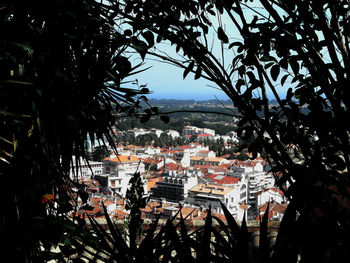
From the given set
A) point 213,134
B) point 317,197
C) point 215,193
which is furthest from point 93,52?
point 213,134

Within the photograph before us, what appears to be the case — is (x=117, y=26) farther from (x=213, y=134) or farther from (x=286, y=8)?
(x=213, y=134)

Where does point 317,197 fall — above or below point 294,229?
above


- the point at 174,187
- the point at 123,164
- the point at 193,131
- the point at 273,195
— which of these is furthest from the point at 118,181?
the point at 193,131

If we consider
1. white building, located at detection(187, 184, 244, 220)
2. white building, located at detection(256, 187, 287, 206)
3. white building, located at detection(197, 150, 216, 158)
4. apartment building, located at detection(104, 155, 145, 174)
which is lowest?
white building, located at detection(197, 150, 216, 158)

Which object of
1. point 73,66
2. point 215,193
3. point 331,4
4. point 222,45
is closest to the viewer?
point 331,4

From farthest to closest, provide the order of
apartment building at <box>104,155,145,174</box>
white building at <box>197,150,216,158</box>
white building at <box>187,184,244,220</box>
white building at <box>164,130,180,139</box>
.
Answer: white building at <box>164,130,180,139</box>, white building at <box>197,150,216,158</box>, apartment building at <box>104,155,145,174</box>, white building at <box>187,184,244,220</box>

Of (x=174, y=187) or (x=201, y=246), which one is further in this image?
(x=174, y=187)

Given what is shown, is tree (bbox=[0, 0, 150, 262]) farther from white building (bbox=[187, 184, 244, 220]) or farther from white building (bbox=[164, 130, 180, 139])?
white building (bbox=[164, 130, 180, 139])

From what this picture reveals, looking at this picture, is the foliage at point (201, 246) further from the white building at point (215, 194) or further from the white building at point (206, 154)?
the white building at point (206, 154)

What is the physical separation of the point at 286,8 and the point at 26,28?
34.8 inches

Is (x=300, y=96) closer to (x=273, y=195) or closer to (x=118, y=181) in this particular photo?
(x=273, y=195)

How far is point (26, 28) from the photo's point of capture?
1.17m

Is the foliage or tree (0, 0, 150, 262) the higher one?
tree (0, 0, 150, 262)

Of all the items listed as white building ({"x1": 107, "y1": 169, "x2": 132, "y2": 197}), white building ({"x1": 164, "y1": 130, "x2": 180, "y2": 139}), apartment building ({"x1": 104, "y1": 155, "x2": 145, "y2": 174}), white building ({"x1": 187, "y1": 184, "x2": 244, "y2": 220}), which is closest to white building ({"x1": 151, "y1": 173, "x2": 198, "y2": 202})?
white building ({"x1": 187, "y1": 184, "x2": 244, "y2": 220})
